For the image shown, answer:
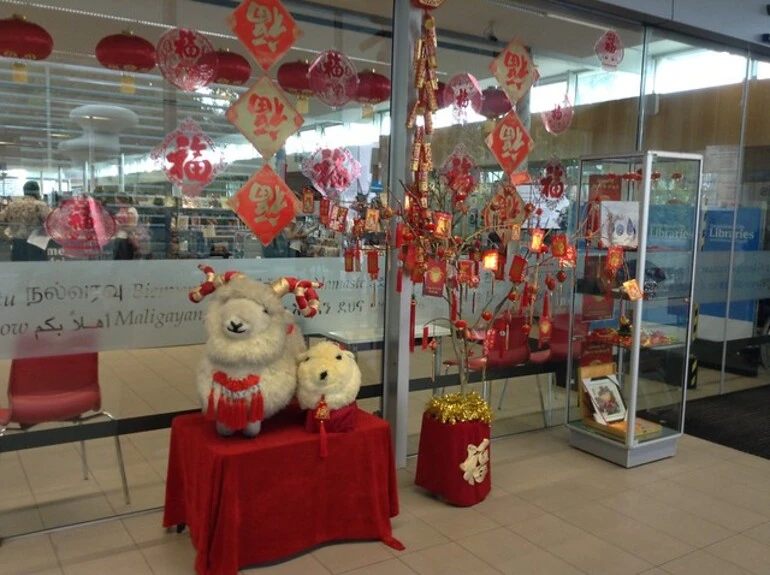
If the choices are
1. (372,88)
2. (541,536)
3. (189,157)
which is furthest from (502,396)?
(189,157)

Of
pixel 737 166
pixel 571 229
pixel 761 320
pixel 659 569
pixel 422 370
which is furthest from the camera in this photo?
pixel 761 320

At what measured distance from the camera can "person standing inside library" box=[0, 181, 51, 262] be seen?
289 centimetres

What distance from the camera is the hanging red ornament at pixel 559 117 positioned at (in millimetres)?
4438

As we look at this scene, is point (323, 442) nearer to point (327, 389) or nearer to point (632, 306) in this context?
point (327, 389)

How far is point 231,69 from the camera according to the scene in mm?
3293

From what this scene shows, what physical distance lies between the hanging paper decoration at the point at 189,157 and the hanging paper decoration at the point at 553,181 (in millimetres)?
2244

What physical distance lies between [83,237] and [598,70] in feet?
11.5

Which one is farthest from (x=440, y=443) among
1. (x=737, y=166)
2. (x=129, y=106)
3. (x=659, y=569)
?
(x=737, y=166)

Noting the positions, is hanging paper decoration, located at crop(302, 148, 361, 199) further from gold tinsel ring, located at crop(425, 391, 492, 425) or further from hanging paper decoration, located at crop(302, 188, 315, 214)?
gold tinsel ring, located at crop(425, 391, 492, 425)

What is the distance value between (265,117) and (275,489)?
1.85m

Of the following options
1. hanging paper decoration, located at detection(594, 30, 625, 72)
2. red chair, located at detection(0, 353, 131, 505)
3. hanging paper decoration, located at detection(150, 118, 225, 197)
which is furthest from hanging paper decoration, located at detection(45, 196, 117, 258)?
hanging paper decoration, located at detection(594, 30, 625, 72)

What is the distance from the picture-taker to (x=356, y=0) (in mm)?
3584

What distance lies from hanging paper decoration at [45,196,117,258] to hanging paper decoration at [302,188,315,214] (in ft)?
Answer: 3.12

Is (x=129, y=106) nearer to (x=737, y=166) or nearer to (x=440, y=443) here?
(x=440, y=443)
